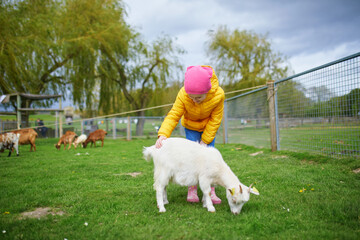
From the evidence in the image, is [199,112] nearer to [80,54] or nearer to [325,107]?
[325,107]

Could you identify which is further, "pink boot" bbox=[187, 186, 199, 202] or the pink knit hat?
"pink boot" bbox=[187, 186, 199, 202]

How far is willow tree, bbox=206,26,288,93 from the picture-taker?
22328 mm

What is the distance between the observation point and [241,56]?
76.2ft

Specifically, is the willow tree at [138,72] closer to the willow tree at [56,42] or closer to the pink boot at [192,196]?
the willow tree at [56,42]

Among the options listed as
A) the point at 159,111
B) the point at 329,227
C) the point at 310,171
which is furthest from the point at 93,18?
the point at 329,227

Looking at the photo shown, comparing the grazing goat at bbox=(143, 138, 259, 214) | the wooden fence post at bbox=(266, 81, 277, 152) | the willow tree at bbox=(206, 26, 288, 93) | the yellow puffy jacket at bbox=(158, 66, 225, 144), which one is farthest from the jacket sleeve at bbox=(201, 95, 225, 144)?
the willow tree at bbox=(206, 26, 288, 93)

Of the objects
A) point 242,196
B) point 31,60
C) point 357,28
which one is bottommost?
point 242,196

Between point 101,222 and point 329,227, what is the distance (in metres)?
2.35

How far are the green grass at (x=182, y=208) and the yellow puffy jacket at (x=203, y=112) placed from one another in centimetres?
101

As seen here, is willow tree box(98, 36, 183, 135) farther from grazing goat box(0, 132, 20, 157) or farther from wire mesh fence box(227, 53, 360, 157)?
wire mesh fence box(227, 53, 360, 157)

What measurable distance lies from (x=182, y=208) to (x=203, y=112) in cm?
133

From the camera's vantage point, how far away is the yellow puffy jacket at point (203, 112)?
344cm

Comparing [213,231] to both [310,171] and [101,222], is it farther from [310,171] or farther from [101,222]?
[310,171]

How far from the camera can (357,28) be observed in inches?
325
